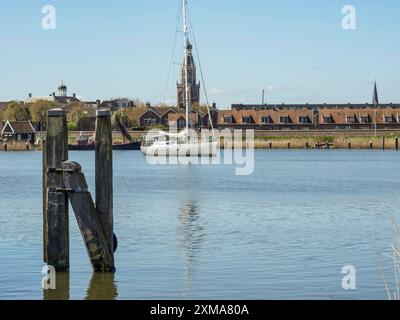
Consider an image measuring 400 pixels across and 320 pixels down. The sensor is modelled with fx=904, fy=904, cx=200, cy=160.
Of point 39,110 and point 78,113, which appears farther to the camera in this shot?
point 39,110

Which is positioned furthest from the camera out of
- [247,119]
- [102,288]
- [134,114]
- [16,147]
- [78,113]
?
[134,114]

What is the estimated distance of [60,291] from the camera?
55.0ft

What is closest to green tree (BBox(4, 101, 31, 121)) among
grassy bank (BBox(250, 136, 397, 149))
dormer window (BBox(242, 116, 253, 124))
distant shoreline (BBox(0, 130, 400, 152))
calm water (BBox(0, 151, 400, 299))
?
distant shoreline (BBox(0, 130, 400, 152))

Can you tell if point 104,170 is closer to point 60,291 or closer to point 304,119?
point 60,291

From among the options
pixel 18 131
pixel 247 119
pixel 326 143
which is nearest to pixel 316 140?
pixel 326 143

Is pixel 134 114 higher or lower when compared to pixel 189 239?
higher

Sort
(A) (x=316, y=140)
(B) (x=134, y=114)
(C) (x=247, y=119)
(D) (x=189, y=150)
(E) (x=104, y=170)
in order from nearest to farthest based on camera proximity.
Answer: (E) (x=104, y=170), (D) (x=189, y=150), (A) (x=316, y=140), (C) (x=247, y=119), (B) (x=134, y=114)

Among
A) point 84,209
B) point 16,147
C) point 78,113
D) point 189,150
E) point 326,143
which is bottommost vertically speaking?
point 16,147

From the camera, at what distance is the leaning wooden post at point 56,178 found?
15203 millimetres

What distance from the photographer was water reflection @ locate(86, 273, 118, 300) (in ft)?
54.3

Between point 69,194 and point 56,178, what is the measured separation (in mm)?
353

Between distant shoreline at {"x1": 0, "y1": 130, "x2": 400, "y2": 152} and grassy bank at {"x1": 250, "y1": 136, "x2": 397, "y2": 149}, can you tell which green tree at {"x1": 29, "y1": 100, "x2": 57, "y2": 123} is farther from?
grassy bank at {"x1": 250, "y1": 136, "x2": 397, "y2": 149}

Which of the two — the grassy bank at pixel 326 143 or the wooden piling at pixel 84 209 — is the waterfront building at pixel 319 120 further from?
the wooden piling at pixel 84 209
